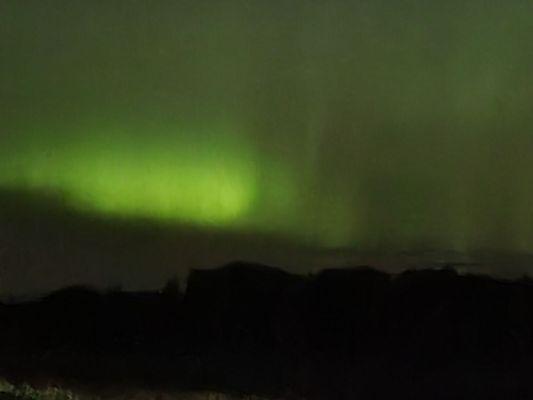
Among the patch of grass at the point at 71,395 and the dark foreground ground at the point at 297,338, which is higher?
the dark foreground ground at the point at 297,338

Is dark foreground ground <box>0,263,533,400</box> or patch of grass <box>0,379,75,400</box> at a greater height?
dark foreground ground <box>0,263,533,400</box>

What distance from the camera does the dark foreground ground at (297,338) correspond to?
106cm

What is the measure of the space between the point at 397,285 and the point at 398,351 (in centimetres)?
9

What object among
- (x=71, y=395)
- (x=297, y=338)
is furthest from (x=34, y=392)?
(x=297, y=338)

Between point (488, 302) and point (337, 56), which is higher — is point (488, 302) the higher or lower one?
the lower one

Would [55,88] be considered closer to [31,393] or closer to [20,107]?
[20,107]

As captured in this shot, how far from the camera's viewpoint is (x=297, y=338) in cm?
108

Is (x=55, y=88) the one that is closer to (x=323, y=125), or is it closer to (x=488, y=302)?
(x=323, y=125)

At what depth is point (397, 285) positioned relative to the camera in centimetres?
108

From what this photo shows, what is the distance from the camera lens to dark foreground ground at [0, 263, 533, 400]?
1.06 meters

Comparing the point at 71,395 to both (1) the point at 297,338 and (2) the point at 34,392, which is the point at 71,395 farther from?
(1) the point at 297,338

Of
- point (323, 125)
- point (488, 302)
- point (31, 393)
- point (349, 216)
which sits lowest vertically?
point (31, 393)

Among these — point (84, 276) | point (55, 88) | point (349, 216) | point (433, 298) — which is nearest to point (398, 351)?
point (433, 298)

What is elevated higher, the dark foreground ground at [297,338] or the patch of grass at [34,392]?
the dark foreground ground at [297,338]
